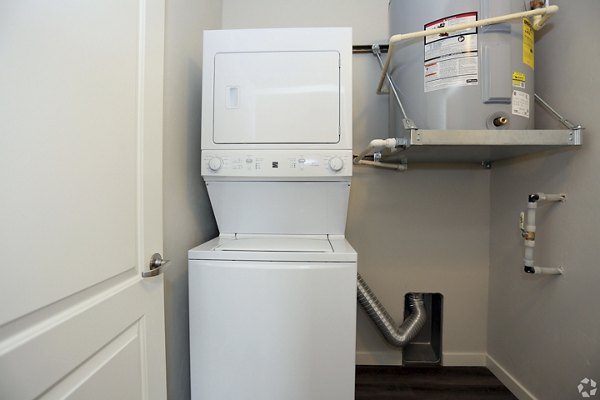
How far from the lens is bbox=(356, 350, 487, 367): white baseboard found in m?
1.64

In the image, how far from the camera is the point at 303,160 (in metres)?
1.17

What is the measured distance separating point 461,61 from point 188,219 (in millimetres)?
1426

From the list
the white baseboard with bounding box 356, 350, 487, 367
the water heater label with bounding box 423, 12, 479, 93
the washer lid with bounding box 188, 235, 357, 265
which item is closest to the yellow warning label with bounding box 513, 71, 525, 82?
the water heater label with bounding box 423, 12, 479, 93

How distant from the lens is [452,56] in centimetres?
102

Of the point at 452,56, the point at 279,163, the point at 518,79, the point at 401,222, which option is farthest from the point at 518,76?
the point at 279,163

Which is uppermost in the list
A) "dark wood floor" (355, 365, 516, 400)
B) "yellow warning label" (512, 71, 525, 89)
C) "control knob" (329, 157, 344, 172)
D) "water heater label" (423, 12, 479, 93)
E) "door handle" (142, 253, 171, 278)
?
"water heater label" (423, 12, 479, 93)

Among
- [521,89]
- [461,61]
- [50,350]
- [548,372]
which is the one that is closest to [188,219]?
[50,350]

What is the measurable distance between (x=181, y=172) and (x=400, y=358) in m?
1.82

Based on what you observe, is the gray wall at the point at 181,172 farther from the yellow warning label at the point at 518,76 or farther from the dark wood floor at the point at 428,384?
the yellow warning label at the point at 518,76

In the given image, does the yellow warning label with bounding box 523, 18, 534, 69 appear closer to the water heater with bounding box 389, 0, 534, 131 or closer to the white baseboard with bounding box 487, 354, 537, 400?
the water heater with bounding box 389, 0, 534, 131

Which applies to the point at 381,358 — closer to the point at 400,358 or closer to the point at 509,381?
the point at 400,358

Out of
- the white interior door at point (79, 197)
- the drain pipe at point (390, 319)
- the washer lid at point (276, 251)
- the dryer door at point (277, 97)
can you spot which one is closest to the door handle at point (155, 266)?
the white interior door at point (79, 197)

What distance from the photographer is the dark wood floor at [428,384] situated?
142 centimetres

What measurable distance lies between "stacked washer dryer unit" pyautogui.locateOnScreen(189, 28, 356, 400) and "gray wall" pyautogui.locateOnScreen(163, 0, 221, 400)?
0.13 meters
